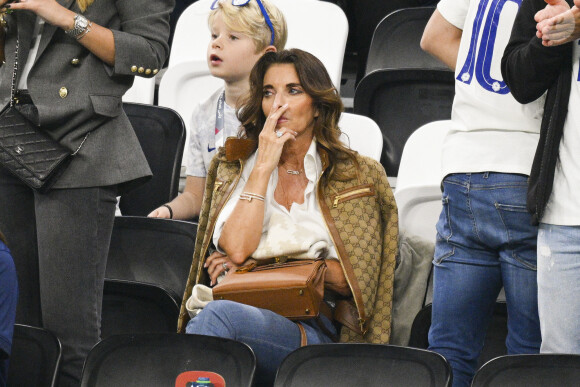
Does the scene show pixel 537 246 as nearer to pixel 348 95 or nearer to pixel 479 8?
pixel 479 8

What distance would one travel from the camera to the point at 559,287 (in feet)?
6.26

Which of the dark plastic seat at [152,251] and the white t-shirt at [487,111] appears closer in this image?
the white t-shirt at [487,111]

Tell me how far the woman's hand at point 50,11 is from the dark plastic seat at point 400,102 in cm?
145

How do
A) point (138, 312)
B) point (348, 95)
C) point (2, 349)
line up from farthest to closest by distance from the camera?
point (348, 95), point (138, 312), point (2, 349)

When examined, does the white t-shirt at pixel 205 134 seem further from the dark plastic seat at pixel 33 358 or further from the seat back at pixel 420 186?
the dark plastic seat at pixel 33 358

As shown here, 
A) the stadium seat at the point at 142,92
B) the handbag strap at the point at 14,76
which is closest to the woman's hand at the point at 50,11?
the handbag strap at the point at 14,76

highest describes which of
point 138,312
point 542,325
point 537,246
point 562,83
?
point 562,83

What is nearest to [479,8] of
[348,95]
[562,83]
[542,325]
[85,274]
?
[562,83]

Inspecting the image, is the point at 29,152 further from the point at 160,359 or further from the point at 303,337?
the point at 303,337

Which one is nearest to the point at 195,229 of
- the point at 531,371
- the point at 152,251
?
the point at 152,251

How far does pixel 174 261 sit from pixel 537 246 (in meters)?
1.22

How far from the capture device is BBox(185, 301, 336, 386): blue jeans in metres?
2.35

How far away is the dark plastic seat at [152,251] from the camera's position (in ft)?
9.53

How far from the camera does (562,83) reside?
6.40 feet
